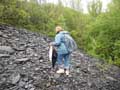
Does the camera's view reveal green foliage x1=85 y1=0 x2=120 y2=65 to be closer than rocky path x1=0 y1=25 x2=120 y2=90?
No

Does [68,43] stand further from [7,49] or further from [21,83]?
[7,49]

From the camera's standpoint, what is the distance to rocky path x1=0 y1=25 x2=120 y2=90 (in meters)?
8.66

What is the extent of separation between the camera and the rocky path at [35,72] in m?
Result: 8.66

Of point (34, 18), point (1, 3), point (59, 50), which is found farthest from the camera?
point (34, 18)

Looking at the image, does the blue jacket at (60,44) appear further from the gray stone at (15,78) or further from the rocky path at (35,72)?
the gray stone at (15,78)

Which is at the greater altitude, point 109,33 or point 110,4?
point 110,4

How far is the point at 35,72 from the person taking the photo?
31.8 ft

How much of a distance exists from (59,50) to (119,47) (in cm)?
1479

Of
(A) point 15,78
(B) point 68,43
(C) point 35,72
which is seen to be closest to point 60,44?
(B) point 68,43

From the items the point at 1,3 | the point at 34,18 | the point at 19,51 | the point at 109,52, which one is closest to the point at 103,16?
the point at 109,52

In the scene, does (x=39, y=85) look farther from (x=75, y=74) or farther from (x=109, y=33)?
(x=109, y=33)

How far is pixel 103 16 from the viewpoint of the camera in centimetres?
2603

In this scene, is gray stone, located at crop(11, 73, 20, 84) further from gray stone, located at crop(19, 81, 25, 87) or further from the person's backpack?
the person's backpack

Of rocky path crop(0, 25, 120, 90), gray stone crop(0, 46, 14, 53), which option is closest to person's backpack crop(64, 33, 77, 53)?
rocky path crop(0, 25, 120, 90)
